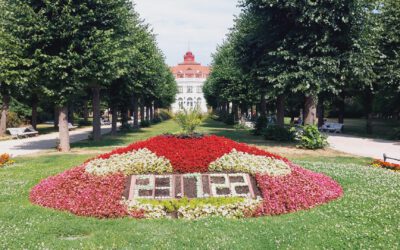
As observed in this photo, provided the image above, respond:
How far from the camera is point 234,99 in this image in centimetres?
4459

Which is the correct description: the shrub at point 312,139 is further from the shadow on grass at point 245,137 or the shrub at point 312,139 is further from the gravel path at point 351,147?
the shadow on grass at point 245,137

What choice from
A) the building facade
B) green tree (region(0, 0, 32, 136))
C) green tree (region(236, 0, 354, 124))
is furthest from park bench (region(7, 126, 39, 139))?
the building facade

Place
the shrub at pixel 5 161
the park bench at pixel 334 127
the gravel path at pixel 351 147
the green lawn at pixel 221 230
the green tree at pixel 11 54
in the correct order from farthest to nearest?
the park bench at pixel 334 127 < the gravel path at pixel 351 147 < the green tree at pixel 11 54 < the shrub at pixel 5 161 < the green lawn at pixel 221 230

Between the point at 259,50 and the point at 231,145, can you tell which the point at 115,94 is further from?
the point at 231,145

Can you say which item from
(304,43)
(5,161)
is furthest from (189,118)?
(304,43)

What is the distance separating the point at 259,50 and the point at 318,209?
60.5 ft

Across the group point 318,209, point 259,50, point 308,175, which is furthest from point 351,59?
point 318,209

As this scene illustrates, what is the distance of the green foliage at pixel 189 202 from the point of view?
953 cm

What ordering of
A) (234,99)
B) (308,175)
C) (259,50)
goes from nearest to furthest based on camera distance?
(308,175) → (259,50) → (234,99)

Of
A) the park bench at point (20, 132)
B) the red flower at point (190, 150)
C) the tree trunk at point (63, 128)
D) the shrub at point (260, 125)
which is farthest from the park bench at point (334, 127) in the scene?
the red flower at point (190, 150)

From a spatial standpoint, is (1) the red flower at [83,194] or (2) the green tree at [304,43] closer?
(1) the red flower at [83,194]

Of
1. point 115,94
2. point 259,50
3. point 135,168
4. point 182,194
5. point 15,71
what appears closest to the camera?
point 182,194

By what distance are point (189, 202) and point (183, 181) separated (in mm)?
1189

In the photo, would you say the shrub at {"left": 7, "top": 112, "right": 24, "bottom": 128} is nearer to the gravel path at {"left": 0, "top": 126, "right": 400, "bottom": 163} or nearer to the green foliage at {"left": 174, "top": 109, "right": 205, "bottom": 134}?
the gravel path at {"left": 0, "top": 126, "right": 400, "bottom": 163}
